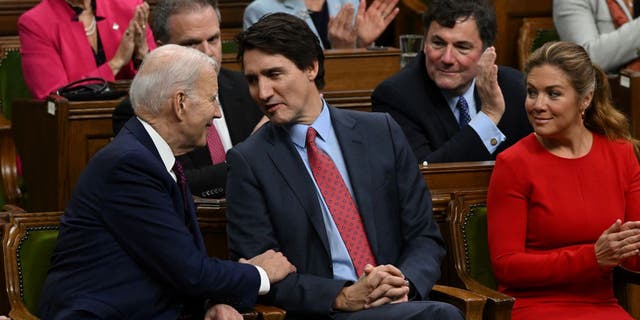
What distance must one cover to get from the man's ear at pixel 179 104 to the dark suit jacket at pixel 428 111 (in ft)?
3.63

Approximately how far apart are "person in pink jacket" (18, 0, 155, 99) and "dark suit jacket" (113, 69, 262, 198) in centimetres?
77

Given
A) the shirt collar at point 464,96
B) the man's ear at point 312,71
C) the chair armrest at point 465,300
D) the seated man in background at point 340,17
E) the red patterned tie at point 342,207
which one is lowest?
the chair armrest at point 465,300

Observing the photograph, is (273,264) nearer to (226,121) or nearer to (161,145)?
(161,145)

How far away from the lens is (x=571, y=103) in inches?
130

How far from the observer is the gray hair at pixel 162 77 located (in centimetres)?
285

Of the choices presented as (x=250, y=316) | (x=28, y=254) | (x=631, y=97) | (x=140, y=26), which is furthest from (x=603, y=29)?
(x=28, y=254)

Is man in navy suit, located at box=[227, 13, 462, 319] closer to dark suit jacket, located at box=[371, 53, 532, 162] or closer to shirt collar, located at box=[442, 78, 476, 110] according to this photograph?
dark suit jacket, located at box=[371, 53, 532, 162]

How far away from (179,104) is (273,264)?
47 centimetres

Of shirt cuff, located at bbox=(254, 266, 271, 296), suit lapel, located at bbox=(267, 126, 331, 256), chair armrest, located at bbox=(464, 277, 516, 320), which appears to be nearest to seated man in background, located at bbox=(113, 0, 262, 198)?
suit lapel, located at bbox=(267, 126, 331, 256)

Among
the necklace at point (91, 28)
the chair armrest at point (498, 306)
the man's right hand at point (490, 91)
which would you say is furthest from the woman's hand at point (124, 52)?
the chair armrest at point (498, 306)

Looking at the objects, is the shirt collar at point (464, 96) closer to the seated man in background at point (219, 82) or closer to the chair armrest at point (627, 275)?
the seated man in background at point (219, 82)

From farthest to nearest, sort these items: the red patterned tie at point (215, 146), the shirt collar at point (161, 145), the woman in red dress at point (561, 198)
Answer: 1. the red patterned tie at point (215, 146)
2. the woman in red dress at point (561, 198)
3. the shirt collar at point (161, 145)

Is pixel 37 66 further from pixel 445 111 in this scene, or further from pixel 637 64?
pixel 637 64

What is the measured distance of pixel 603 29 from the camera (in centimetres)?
525
